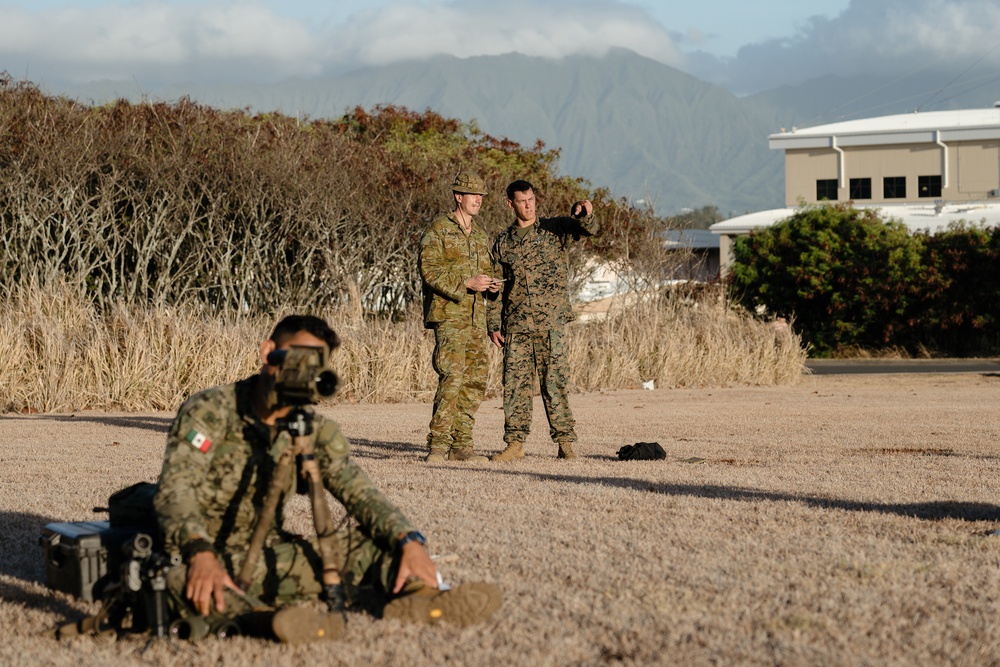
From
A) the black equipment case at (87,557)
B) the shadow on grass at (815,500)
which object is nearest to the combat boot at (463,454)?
the shadow on grass at (815,500)

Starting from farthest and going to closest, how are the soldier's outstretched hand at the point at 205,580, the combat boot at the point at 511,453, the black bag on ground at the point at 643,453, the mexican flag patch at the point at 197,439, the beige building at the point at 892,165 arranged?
the beige building at the point at 892,165, the black bag on ground at the point at 643,453, the combat boot at the point at 511,453, the mexican flag patch at the point at 197,439, the soldier's outstretched hand at the point at 205,580

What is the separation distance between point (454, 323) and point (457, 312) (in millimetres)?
87

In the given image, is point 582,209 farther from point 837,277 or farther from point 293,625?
point 837,277

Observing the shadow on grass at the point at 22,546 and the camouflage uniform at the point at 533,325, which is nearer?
the shadow on grass at the point at 22,546

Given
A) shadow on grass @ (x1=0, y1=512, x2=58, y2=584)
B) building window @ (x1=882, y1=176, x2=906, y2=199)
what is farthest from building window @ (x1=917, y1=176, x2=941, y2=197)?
shadow on grass @ (x1=0, y1=512, x2=58, y2=584)

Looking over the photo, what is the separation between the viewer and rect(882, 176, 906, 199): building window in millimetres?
43156

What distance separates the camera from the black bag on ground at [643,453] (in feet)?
32.4

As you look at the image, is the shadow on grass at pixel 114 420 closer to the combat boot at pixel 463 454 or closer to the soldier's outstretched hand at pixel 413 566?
the combat boot at pixel 463 454

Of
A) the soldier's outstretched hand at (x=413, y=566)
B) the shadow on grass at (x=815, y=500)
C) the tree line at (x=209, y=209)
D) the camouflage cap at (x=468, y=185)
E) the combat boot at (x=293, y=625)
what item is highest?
the tree line at (x=209, y=209)

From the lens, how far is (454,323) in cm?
952

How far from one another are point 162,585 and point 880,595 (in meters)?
2.53

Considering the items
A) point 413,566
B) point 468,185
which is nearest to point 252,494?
point 413,566

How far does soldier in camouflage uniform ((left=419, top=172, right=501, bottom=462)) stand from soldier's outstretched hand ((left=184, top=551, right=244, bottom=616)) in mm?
5370

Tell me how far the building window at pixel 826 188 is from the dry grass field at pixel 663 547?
3258 cm
